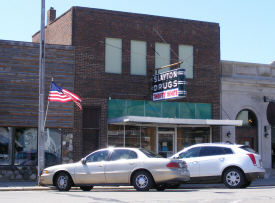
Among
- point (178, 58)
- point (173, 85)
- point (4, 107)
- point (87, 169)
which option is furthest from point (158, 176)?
point (178, 58)

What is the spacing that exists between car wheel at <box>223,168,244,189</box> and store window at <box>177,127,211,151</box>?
763cm

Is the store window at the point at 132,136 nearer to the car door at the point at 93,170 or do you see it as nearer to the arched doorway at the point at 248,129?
the arched doorway at the point at 248,129

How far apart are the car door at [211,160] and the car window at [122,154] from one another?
307 centimetres

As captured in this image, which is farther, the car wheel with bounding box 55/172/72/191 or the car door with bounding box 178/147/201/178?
the car door with bounding box 178/147/201/178

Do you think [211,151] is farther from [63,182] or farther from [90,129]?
[90,129]

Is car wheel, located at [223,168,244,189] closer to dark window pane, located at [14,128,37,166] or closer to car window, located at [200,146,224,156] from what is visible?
car window, located at [200,146,224,156]

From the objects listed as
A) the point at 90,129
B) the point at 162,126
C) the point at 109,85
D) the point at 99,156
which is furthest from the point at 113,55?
the point at 99,156

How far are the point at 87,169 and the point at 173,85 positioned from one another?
23.4 ft

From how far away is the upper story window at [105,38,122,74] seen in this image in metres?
21.8

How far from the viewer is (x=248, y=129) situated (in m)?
25.0

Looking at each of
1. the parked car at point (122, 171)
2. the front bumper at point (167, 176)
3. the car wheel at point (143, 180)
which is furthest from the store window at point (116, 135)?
the front bumper at point (167, 176)

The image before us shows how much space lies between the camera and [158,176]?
13750 millimetres

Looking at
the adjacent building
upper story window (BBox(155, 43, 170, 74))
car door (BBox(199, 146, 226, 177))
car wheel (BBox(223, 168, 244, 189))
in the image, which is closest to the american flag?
car door (BBox(199, 146, 226, 177))

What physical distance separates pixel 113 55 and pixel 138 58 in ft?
4.41
